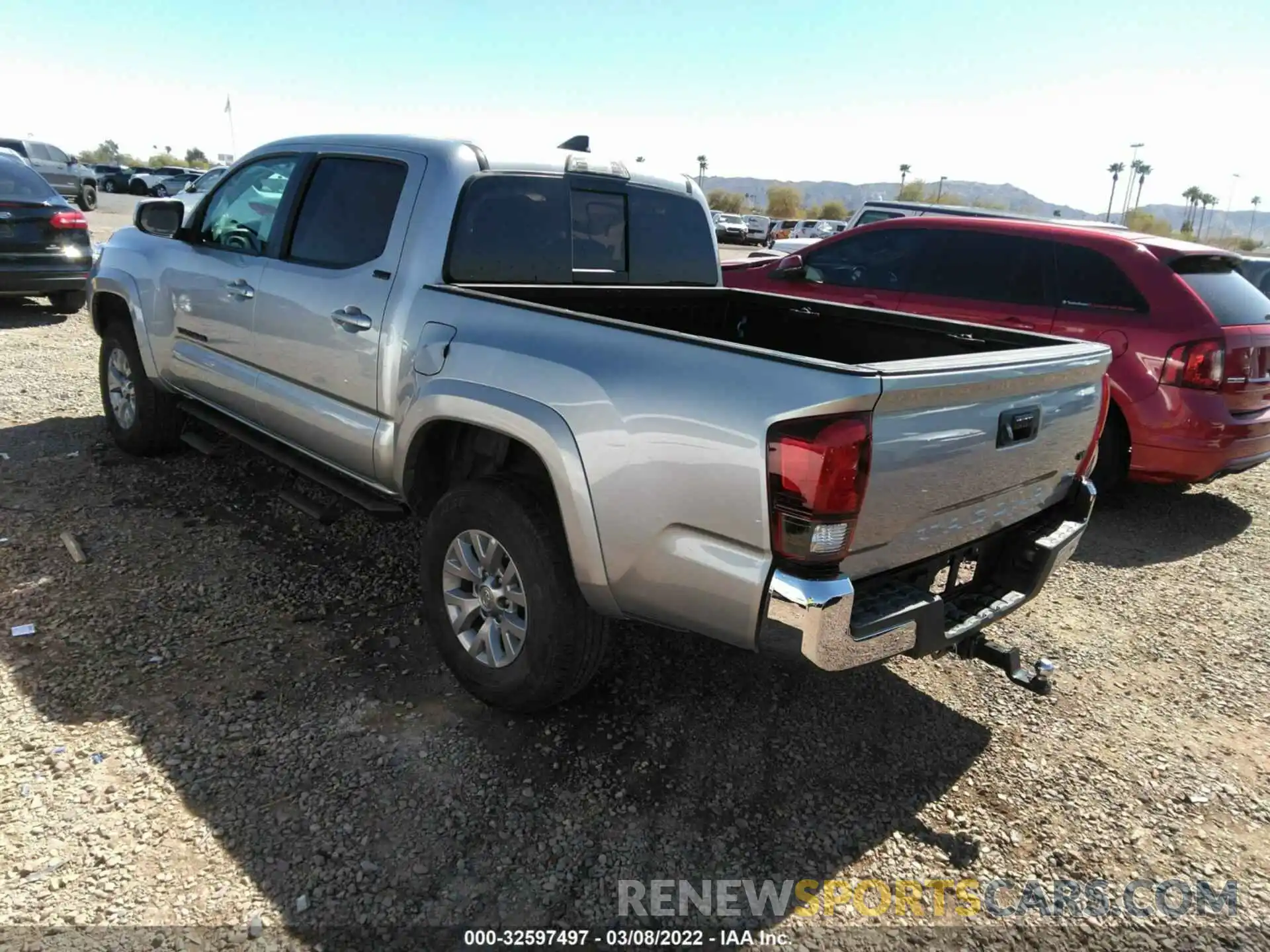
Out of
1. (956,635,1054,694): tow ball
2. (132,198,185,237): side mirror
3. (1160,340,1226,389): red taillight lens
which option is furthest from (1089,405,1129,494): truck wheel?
(132,198,185,237): side mirror

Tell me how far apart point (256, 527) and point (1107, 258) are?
542 cm

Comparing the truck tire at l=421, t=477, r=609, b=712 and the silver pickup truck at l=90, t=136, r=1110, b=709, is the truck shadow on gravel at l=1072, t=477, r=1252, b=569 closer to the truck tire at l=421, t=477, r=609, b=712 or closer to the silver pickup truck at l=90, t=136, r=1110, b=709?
the silver pickup truck at l=90, t=136, r=1110, b=709

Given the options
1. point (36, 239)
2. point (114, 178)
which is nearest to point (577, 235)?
point (36, 239)

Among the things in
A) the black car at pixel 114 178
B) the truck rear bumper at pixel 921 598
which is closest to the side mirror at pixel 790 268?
the truck rear bumper at pixel 921 598

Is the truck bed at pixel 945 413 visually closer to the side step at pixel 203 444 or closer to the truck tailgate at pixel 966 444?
the truck tailgate at pixel 966 444

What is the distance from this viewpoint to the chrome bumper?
85.4 inches

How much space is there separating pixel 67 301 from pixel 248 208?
7.14m

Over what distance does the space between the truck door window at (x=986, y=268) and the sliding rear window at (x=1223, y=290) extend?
832 mm

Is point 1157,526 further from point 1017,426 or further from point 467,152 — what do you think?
point 467,152

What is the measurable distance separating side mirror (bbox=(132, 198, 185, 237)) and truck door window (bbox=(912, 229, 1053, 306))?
4.97m

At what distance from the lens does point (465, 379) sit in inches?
116

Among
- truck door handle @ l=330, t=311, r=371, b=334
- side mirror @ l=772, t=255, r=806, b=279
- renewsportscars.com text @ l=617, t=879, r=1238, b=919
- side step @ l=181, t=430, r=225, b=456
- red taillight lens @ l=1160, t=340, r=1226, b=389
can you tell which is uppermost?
side mirror @ l=772, t=255, r=806, b=279

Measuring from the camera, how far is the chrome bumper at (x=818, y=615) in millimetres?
2170

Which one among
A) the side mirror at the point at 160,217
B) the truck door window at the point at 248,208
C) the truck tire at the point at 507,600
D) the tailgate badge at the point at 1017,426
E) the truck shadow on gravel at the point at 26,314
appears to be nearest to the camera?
the tailgate badge at the point at 1017,426
